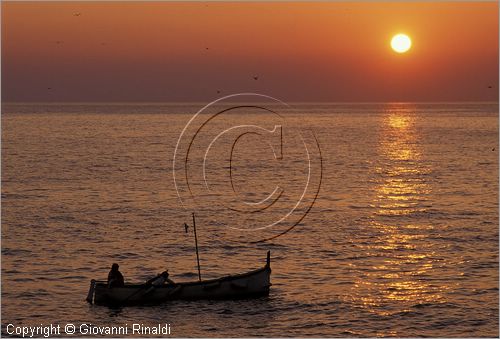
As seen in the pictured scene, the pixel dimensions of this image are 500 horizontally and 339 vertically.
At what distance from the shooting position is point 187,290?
37.1 m

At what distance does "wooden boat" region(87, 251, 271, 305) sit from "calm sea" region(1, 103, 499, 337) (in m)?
0.43

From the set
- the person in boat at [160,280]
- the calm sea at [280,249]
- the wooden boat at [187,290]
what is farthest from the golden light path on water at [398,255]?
the person in boat at [160,280]

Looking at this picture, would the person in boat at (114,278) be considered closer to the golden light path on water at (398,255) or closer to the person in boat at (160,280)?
the person in boat at (160,280)

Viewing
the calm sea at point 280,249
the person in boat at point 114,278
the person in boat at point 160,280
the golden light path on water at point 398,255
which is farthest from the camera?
the golden light path on water at point 398,255

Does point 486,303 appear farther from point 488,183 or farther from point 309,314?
point 488,183

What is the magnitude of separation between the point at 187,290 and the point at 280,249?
41.3 ft

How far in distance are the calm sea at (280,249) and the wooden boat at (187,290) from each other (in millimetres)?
428

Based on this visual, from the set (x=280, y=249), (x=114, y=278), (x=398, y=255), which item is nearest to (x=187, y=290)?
(x=114, y=278)

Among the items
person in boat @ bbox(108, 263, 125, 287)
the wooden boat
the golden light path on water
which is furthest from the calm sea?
person in boat @ bbox(108, 263, 125, 287)

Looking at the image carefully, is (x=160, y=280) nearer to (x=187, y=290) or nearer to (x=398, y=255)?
(x=187, y=290)

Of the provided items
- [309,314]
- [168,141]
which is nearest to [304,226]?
[309,314]

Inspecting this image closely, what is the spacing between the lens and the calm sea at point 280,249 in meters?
35.4

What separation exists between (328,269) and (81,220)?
70.5ft

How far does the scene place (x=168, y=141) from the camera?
163625mm
